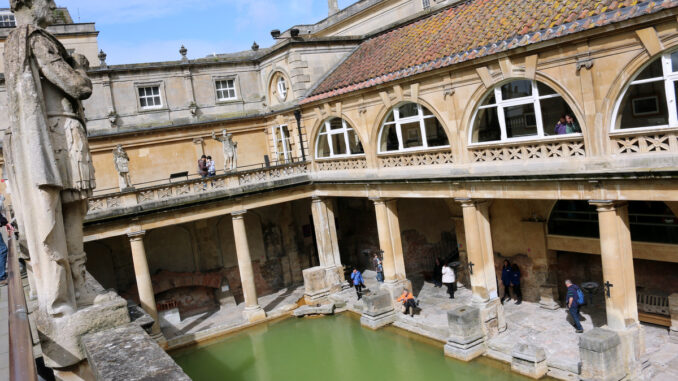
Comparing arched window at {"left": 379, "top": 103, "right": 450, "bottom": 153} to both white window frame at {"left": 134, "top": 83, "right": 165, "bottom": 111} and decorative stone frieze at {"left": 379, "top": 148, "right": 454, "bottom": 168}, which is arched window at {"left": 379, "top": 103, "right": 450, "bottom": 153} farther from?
white window frame at {"left": 134, "top": 83, "right": 165, "bottom": 111}

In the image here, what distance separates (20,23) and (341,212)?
23066mm

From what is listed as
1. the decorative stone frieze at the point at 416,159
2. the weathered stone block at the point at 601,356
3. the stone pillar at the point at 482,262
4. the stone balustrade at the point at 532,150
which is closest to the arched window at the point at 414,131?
the decorative stone frieze at the point at 416,159

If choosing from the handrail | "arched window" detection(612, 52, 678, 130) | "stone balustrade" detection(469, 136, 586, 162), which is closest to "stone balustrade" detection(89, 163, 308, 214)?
"stone balustrade" detection(469, 136, 586, 162)

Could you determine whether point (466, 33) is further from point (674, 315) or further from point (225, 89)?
point (225, 89)

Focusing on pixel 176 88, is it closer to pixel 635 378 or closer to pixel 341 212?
pixel 341 212

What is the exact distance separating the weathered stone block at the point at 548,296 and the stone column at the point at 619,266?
4.71m

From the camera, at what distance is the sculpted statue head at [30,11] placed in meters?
5.15

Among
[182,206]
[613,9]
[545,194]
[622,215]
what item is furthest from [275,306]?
[613,9]

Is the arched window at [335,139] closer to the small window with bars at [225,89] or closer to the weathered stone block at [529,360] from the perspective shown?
the small window with bars at [225,89]

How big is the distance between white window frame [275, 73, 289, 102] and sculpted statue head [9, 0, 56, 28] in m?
18.4

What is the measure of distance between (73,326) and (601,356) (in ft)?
35.8

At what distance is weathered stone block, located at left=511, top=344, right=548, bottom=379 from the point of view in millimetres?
12907

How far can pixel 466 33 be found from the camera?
16.0 m

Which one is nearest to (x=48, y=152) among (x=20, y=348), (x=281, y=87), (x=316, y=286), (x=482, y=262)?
(x=20, y=348)
